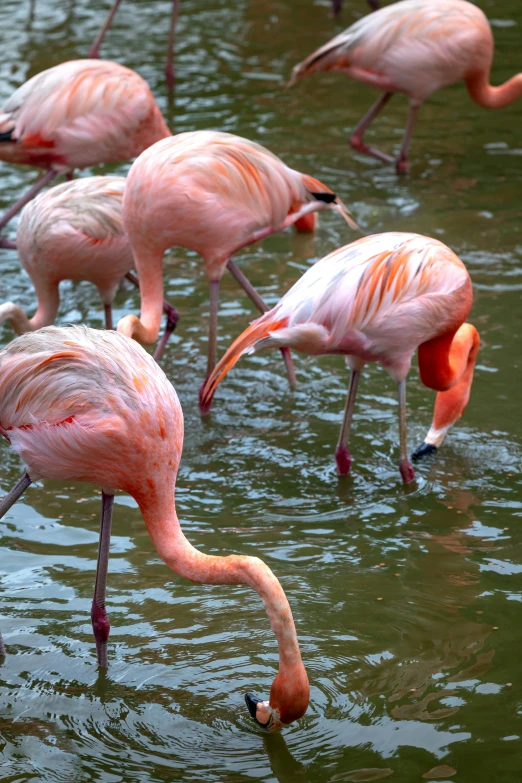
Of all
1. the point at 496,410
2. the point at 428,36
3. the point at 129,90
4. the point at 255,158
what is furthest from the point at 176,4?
the point at 496,410

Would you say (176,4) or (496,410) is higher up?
(176,4)

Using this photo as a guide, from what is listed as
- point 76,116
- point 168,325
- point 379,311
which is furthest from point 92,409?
point 76,116

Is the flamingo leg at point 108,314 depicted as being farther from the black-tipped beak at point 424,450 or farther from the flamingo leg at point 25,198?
the black-tipped beak at point 424,450

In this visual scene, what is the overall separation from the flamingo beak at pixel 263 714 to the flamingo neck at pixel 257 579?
0.02 m

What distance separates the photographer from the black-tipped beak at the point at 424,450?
4.43 meters

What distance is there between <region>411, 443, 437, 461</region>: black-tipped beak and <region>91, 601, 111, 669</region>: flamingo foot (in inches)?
64.9

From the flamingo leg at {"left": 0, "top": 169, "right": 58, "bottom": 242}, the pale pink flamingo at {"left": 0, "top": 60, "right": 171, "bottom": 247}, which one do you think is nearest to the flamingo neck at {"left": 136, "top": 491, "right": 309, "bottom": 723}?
the pale pink flamingo at {"left": 0, "top": 60, "right": 171, "bottom": 247}

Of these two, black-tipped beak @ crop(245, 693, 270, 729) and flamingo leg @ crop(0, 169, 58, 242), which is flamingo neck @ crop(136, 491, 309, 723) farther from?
flamingo leg @ crop(0, 169, 58, 242)

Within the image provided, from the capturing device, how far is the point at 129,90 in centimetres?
572

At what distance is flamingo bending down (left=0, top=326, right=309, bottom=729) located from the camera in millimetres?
3018

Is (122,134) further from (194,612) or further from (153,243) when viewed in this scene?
(194,612)

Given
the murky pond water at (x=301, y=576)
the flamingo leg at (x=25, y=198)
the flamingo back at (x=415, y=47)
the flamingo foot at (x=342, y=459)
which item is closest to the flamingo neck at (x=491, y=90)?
the flamingo back at (x=415, y=47)

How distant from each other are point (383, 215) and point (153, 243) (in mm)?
2445

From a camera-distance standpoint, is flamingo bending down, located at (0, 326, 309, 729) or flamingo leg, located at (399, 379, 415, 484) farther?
flamingo leg, located at (399, 379, 415, 484)
